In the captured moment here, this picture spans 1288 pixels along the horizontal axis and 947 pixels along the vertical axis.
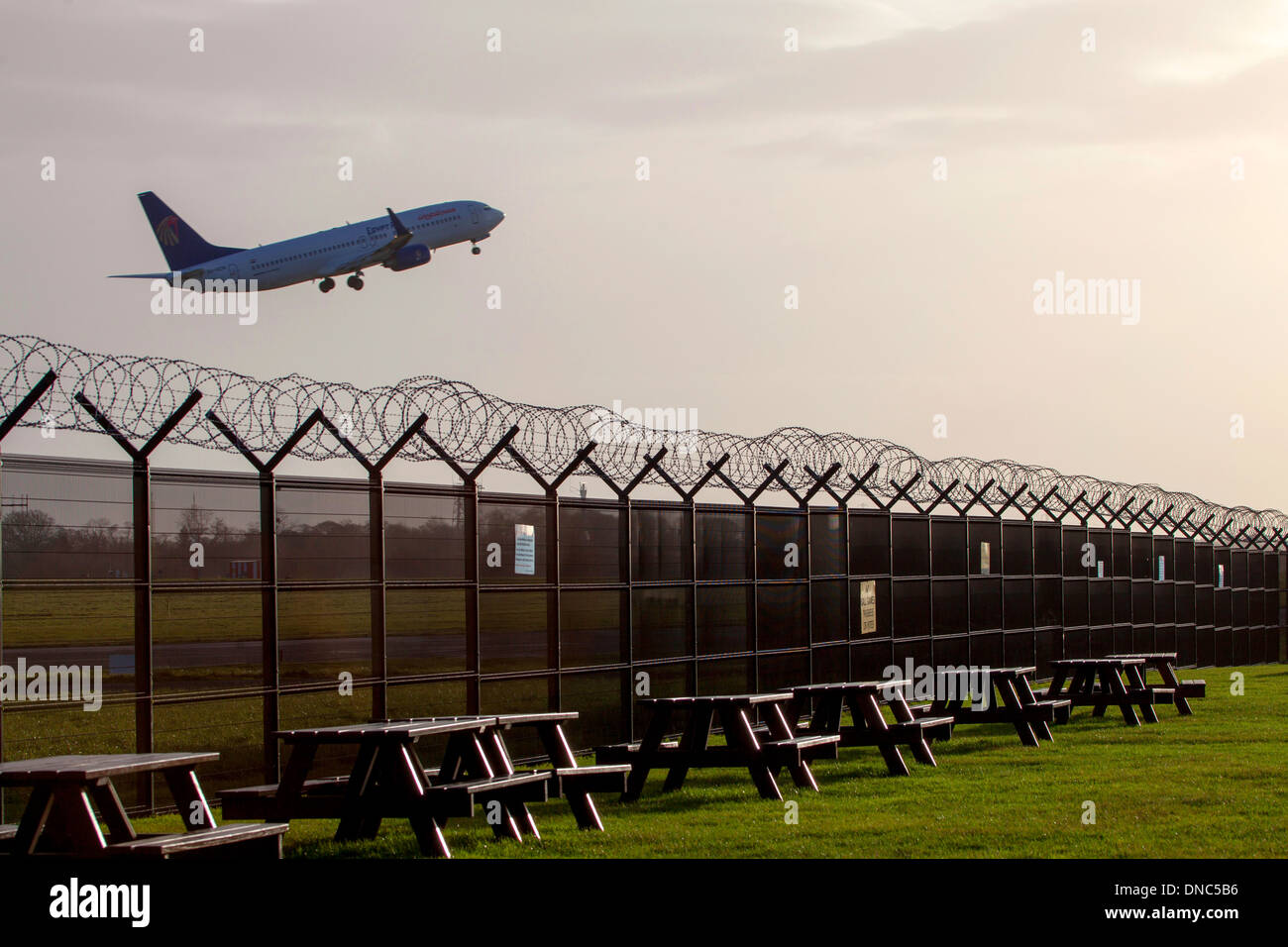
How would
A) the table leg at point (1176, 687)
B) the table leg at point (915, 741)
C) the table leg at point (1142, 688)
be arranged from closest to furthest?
the table leg at point (915, 741) → the table leg at point (1142, 688) → the table leg at point (1176, 687)

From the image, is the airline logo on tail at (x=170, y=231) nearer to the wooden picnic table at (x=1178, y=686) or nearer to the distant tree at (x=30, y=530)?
the wooden picnic table at (x=1178, y=686)

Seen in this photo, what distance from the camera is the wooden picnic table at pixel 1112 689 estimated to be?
16.2 m

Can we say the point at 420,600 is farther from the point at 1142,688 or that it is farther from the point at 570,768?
the point at 1142,688

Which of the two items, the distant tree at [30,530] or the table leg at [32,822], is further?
the distant tree at [30,530]

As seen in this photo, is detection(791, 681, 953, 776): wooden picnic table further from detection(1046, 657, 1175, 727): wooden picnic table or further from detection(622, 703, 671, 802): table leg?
detection(1046, 657, 1175, 727): wooden picnic table

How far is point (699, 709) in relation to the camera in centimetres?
1109

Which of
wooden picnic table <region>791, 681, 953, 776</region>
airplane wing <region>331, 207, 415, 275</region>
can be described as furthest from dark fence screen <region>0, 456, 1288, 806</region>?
airplane wing <region>331, 207, 415, 275</region>

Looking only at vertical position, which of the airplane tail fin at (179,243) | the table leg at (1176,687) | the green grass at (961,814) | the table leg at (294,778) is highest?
the airplane tail fin at (179,243)

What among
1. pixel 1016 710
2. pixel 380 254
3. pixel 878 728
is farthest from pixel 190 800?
pixel 380 254

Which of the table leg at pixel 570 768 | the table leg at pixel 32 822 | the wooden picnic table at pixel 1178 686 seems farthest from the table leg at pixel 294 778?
the wooden picnic table at pixel 1178 686

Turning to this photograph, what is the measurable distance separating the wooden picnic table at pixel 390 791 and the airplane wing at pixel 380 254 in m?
39.4

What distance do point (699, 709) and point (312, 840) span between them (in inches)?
124

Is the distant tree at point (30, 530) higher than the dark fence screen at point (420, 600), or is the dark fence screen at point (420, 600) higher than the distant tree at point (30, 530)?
the distant tree at point (30, 530)
